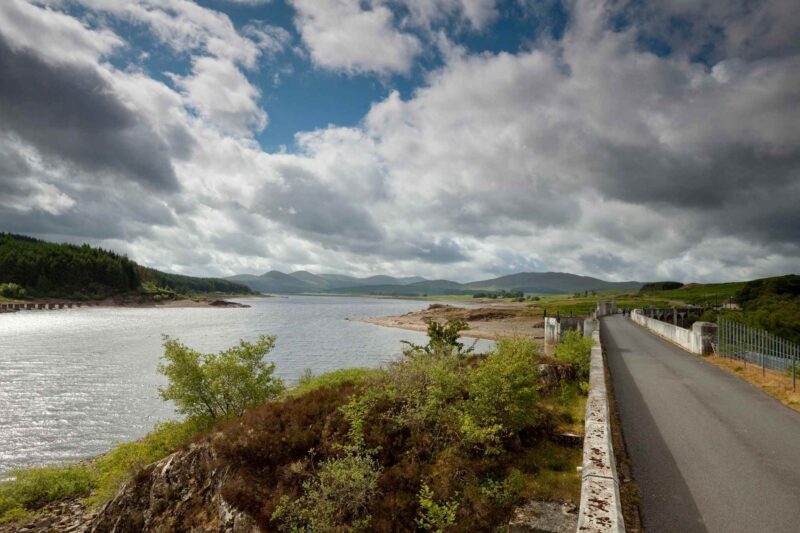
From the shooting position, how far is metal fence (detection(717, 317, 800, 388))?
19323 mm

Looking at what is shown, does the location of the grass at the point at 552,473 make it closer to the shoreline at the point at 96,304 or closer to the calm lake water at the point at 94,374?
the calm lake water at the point at 94,374

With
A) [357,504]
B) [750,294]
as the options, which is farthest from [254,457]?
[750,294]

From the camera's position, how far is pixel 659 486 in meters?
7.98

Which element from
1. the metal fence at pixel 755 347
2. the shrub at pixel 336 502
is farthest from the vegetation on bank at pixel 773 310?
the shrub at pixel 336 502

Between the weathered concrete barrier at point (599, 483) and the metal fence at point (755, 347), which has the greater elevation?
the metal fence at point (755, 347)

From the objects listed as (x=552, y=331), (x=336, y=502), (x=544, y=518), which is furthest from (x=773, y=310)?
(x=336, y=502)

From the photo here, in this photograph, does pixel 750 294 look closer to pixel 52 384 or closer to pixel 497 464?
pixel 497 464

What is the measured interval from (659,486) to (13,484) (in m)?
23.9

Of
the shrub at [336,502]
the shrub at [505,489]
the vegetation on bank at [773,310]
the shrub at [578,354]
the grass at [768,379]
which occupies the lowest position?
the shrub at [336,502]

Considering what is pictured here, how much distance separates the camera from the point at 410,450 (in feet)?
35.8

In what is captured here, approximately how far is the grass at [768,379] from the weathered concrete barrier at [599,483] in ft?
30.2

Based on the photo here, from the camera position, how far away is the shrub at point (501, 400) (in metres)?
10.2

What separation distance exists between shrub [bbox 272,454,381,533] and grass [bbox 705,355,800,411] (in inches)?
530

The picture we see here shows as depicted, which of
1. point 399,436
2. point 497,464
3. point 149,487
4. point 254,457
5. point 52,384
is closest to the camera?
point 497,464
